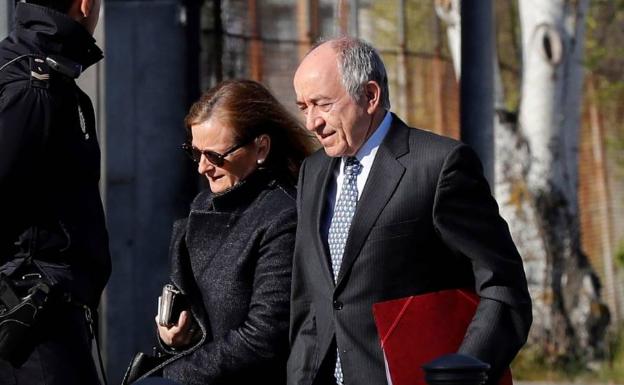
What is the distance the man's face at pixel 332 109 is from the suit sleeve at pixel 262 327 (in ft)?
1.57

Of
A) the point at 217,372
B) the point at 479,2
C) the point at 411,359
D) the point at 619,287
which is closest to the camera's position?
the point at 411,359

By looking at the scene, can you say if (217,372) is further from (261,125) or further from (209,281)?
(261,125)

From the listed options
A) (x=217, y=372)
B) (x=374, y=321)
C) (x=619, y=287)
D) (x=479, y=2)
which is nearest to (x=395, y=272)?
(x=374, y=321)

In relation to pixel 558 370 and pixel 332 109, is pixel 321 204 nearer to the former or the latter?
pixel 332 109

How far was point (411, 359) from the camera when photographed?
4.44 meters

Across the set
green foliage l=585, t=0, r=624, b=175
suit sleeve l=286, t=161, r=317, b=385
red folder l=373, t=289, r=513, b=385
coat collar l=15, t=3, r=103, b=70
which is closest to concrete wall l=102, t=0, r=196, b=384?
green foliage l=585, t=0, r=624, b=175

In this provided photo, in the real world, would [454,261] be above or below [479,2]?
below

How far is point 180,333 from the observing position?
→ 16.5 ft


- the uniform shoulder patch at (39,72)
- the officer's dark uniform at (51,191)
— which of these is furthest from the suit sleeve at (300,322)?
the uniform shoulder patch at (39,72)

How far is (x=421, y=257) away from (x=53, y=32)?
1231 millimetres

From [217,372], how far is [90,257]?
23.1 inches

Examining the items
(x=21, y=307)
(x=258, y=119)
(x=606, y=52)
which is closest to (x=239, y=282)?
(x=258, y=119)

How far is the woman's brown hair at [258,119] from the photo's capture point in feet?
16.8

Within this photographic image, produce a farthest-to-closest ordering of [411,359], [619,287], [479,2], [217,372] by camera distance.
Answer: [619,287]
[479,2]
[217,372]
[411,359]
